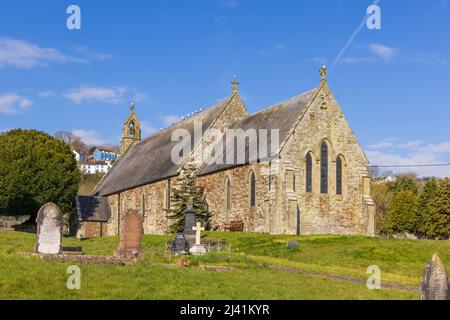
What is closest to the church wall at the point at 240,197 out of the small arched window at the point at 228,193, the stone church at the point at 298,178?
the stone church at the point at 298,178

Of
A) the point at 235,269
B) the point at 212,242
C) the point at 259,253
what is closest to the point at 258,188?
the point at 212,242

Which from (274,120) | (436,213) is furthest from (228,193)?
(436,213)

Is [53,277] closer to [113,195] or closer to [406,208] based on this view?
[113,195]

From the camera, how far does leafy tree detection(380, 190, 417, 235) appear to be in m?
81.1

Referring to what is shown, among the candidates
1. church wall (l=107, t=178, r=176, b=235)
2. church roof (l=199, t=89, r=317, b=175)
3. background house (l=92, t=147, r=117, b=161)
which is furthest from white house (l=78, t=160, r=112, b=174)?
church roof (l=199, t=89, r=317, b=175)

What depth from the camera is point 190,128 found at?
5784cm

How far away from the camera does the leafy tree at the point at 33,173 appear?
51.0m

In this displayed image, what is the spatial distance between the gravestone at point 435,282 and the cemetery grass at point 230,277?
2.52m

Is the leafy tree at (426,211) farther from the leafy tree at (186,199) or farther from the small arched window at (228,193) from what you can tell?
the small arched window at (228,193)

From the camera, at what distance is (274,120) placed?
152ft

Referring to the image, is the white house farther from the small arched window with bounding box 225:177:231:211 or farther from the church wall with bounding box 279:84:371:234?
the church wall with bounding box 279:84:371:234

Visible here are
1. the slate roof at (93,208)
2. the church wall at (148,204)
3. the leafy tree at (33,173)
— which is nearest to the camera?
the leafy tree at (33,173)

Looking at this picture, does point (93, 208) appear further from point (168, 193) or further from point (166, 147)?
point (168, 193)
